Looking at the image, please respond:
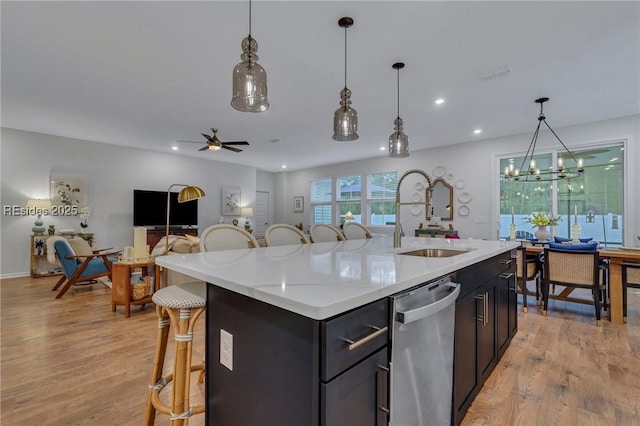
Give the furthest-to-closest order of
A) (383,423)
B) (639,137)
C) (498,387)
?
(639,137), (498,387), (383,423)

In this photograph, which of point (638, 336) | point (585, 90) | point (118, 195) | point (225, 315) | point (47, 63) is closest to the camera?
point (225, 315)

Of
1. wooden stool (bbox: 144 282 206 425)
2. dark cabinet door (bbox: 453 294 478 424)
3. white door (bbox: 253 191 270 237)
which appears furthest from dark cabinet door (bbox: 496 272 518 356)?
white door (bbox: 253 191 270 237)

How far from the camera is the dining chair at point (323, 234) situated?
9.59ft

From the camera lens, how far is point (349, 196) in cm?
827

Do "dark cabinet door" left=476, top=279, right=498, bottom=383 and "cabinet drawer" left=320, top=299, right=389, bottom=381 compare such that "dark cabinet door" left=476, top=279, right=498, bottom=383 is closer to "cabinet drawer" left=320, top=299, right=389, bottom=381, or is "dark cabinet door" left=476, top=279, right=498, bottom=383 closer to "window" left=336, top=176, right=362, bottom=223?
"cabinet drawer" left=320, top=299, right=389, bottom=381

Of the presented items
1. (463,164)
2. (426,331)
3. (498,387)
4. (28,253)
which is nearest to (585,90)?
(463,164)

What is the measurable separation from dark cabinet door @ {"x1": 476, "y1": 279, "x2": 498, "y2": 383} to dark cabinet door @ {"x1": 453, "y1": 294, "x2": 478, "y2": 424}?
0.29 feet

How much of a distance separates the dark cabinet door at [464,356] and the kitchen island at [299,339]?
0.34 meters

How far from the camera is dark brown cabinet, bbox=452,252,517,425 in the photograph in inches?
57.2

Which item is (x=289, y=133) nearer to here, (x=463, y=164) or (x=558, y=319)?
(x=463, y=164)

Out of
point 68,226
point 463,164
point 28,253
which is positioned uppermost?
point 463,164

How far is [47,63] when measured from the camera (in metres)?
2.89

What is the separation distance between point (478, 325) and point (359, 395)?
1144 mm

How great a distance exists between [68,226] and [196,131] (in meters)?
3.22
